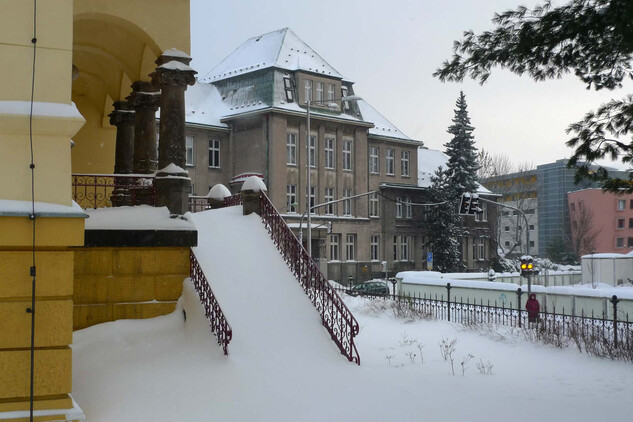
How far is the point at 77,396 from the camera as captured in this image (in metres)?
9.70

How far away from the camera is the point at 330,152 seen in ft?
168

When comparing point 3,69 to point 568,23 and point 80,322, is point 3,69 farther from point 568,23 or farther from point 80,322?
point 568,23

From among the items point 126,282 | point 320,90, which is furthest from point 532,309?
point 320,90

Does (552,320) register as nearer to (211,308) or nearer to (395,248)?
(211,308)

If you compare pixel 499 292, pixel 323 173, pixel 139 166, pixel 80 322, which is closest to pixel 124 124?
pixel 139 166

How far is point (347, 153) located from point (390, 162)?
593cm

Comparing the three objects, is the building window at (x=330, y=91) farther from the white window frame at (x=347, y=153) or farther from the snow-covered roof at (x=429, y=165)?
the snow-covered roof at (x=429, y=165)

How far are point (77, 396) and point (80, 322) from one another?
2.57 metres

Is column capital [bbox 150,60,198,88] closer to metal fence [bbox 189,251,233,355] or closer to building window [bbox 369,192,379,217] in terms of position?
metal fence [bbox 189,251,233,355]

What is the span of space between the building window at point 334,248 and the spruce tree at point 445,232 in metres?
8.19

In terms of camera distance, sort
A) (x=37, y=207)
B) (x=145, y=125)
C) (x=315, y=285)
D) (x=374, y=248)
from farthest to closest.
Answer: (x=374, y=248) → (x=145, y=125) → (x=315, y=285) → (x=37, y=207)

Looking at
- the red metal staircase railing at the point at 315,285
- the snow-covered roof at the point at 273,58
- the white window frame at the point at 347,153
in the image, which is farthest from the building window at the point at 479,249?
the red metal staircase railing at the point at 315,285

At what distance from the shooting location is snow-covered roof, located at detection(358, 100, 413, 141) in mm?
55491

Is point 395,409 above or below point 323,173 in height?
below
